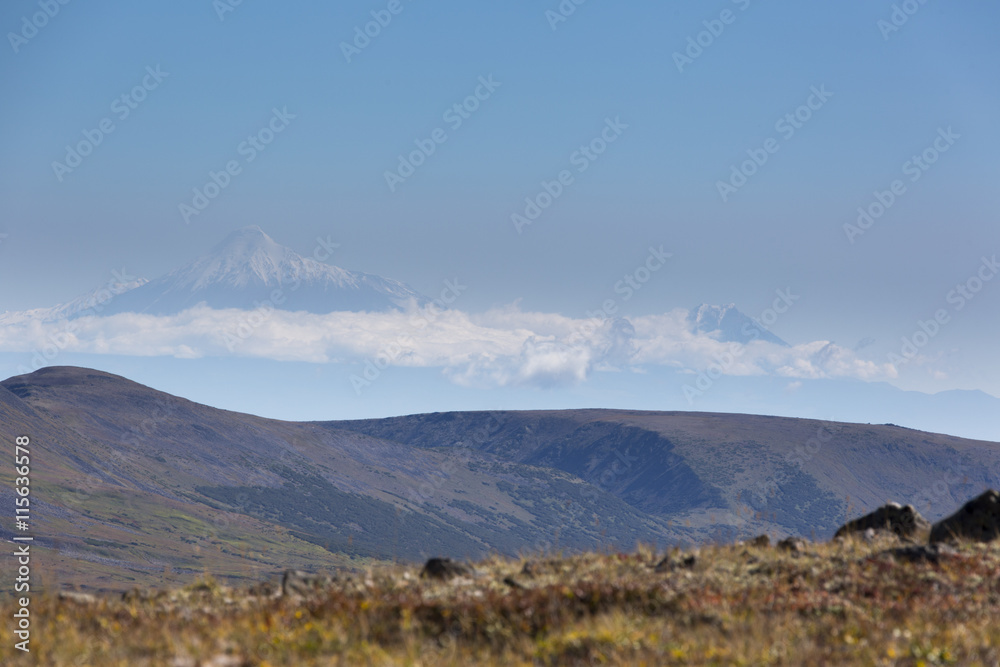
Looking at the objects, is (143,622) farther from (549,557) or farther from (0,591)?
(0,591)

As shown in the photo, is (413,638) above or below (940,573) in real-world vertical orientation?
below

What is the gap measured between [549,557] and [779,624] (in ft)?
17.9

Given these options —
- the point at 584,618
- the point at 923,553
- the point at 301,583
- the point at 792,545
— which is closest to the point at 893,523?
the point at 792,545

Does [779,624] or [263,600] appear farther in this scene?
[263,600]

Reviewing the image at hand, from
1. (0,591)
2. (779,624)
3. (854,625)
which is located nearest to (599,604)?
(779,624)

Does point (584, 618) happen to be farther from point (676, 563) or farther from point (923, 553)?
point (923, 553)

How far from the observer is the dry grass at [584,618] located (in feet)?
30.7

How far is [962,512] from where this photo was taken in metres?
15.4

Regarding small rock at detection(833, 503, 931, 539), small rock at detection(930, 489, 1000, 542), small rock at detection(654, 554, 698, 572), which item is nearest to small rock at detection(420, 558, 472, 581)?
small rock at detection(654, 554, 698, 572)

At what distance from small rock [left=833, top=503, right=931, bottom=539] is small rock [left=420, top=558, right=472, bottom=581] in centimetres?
704

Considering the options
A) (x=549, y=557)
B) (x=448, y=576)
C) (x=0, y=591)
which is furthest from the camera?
(x=0, y=591)

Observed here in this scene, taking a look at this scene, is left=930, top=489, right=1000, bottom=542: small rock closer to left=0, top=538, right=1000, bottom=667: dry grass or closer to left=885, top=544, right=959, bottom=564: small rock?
left=0, top=538, right=1000, bottom=667: dry grass

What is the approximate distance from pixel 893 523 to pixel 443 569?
8.68 m

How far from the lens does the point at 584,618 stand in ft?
34.6
